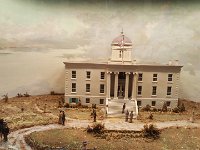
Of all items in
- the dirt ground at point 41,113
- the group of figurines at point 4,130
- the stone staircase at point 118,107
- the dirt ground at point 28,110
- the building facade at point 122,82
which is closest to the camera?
the group of figurines at point 4,130

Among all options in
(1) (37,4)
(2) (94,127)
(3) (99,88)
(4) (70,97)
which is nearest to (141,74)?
(3) (99,88)

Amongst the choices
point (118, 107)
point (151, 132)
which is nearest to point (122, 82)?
point (118, 107)

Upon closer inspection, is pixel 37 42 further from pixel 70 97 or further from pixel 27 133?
pixel 27 133

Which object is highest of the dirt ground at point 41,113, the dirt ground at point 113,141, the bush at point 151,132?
the dirt ground at point 41,113

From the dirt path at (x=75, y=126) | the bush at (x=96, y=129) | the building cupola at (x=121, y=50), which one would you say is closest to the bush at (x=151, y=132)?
the dirt path at (x=75, y=126)

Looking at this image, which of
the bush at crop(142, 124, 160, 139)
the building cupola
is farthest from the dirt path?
the building cupola

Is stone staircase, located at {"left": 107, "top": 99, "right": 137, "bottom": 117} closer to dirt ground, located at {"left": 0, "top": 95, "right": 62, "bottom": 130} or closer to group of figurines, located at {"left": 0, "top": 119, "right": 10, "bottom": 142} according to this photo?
dirt ground, located at {"left": 0, "top": 95, "right": 62, "bottom": 130}

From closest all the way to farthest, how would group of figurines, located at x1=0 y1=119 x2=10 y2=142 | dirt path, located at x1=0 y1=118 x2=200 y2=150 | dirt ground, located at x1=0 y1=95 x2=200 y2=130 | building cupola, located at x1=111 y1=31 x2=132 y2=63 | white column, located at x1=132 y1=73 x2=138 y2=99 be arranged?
dirt path, located at x1=0 y1=118 x2=200 y2=150, group of figurines, located at x1=0 y1=119 x2=10 y2=142, dirt ground, located at x1=0 y1=95 x2=200 y2=130, white column, located at x1=132 y1=73 x2=138 y2=99, building cupola, located at x1=111 y1=31 x2=132 y2=63

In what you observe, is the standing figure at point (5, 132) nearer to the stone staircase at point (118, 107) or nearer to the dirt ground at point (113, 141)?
the dirt ground at point (113, 141)
